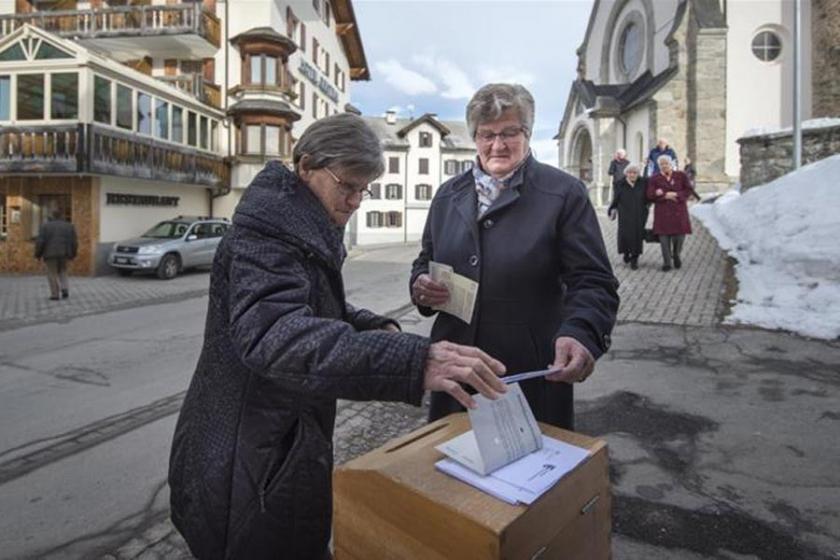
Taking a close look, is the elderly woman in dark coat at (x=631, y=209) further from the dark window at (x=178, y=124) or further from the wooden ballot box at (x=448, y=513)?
the dark window at (x=178, y=124)

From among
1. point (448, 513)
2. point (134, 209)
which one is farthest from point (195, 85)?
point (448, 513)

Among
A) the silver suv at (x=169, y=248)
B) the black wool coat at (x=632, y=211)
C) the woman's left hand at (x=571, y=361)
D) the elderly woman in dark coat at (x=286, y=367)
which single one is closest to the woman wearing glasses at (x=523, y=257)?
the woman's left hand at (x=571, y=361)

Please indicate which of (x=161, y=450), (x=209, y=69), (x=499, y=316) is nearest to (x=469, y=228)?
(x=499, y=316)

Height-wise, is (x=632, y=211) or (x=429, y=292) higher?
(x=632, y=211)

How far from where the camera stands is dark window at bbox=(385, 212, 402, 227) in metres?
54.1

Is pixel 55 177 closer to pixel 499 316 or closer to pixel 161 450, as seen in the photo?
pixel 161 450

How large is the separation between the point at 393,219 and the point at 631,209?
4265cm

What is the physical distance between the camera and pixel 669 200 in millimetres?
11797

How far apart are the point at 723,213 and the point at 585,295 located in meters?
16.6

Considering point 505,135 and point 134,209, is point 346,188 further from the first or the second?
point 134,209

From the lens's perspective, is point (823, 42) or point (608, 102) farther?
point (608, 102)

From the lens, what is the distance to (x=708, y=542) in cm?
299

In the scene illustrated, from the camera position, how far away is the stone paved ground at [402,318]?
166 inches

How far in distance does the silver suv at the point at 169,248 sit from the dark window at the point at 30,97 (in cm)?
446
